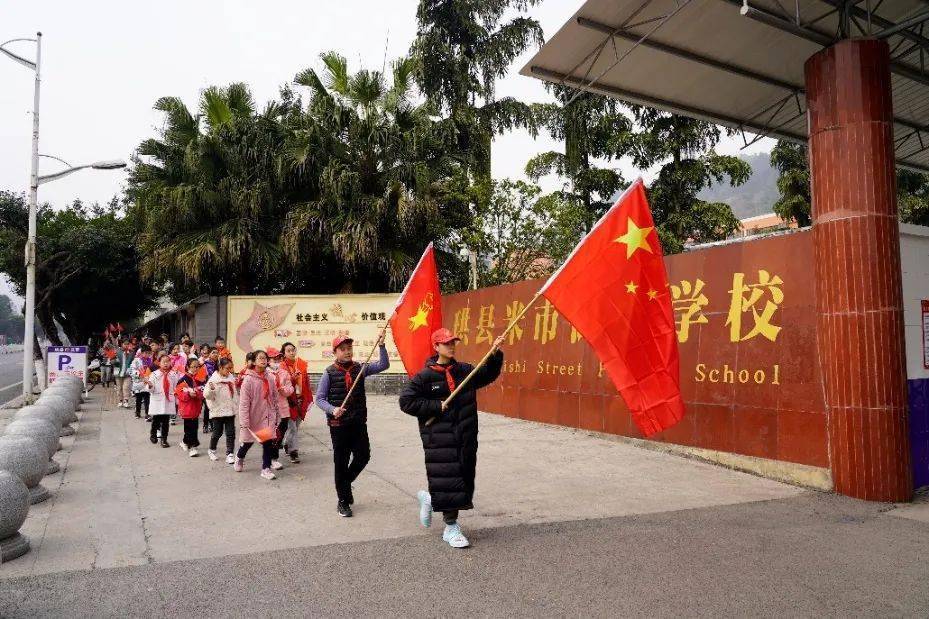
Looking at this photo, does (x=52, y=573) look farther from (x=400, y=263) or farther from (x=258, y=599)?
(x=400, y=263)

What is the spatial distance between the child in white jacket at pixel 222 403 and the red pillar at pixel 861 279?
7.04 meters

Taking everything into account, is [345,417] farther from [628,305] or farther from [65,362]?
[65,362]

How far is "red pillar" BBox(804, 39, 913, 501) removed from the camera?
6.62 metres

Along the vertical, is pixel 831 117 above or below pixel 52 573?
above

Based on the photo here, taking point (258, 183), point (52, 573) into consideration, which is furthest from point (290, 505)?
point (258, 183)

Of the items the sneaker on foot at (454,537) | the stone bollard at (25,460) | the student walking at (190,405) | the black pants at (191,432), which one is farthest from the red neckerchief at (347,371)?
the black pants at (191,432)

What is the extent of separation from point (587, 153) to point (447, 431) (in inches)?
697

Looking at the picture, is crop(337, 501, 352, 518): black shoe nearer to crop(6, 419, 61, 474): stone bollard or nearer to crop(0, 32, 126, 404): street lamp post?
crop(6, 419, 61, 474): stone bollard

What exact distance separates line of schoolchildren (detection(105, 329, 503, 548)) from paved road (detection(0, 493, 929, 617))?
558 millimetres

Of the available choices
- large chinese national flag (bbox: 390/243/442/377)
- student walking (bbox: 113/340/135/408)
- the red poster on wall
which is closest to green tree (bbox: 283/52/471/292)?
student walking (bbox: 113/340/135/408)

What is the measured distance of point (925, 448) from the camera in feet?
23.1

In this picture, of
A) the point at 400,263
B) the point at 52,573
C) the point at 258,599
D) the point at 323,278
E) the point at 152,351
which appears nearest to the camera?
the point at 258,599

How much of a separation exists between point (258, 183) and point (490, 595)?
17633 millimetres

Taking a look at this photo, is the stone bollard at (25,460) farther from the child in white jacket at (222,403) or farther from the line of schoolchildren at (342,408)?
the child in white jacket at (222,403)
